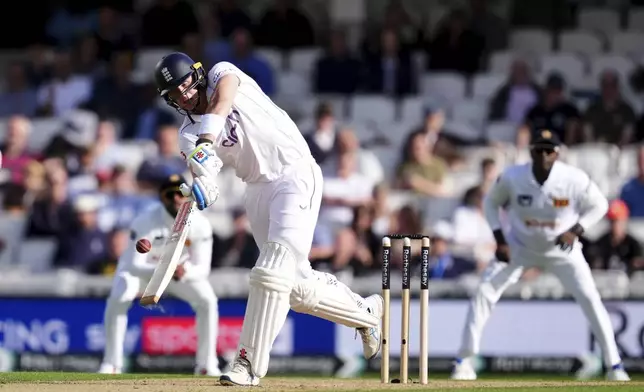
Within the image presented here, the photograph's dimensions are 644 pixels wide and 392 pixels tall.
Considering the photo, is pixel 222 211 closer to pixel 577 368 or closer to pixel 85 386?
pixel 577 368

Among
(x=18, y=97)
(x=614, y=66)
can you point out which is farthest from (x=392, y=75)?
(x=18, y=97)

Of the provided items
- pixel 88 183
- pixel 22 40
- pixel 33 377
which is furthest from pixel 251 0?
pixel 33 377

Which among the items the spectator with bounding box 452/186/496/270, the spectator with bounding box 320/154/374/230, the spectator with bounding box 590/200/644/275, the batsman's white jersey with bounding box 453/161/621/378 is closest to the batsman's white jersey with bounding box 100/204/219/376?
the batsman's white jersey with bounding box 453/161/621/378

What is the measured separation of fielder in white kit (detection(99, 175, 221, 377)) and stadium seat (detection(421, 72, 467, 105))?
6.90m

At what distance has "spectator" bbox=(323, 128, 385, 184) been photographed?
16812mm

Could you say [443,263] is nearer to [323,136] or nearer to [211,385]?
[323,136]

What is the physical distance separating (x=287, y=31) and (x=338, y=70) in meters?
1.23

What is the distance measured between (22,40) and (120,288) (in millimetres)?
10256

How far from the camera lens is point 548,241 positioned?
40.1ft

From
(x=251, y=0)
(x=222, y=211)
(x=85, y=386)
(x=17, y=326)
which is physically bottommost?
(x=85, y=386)

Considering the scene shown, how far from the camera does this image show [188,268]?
12.4 m

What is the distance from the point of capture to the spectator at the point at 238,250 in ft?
51.7

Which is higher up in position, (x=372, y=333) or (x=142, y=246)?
(x=142, y=246)

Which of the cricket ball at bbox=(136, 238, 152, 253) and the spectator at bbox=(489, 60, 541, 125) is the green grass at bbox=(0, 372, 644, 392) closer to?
the cricket ball at bbox=(136, 238, 152, 253)
